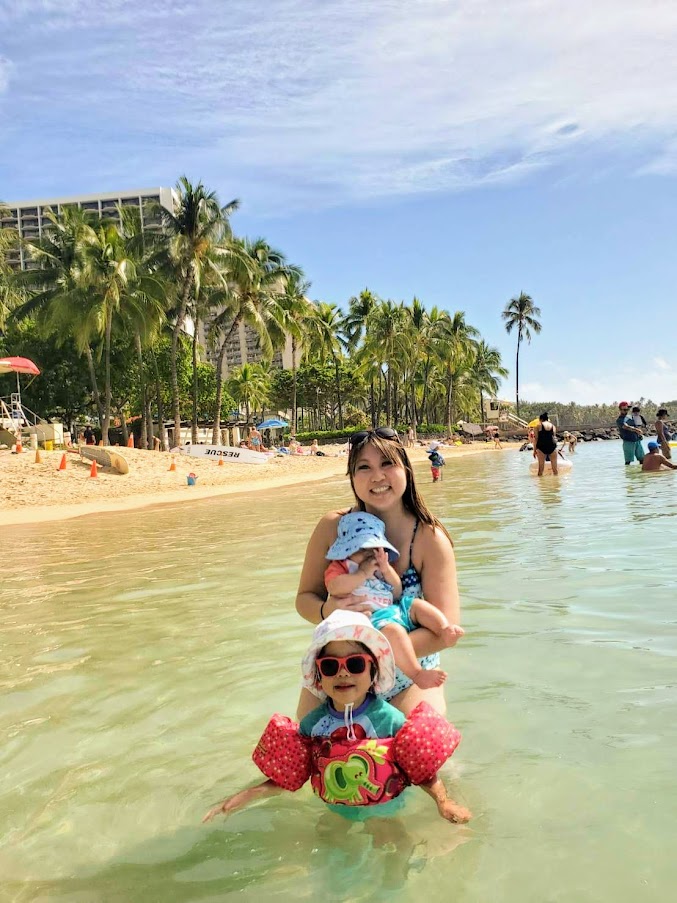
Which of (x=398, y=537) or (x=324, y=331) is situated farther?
(x=324, y=331)

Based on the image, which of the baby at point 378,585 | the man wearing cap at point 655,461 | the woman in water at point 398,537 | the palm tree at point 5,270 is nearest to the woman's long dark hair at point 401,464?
the woman in water at point 398,537

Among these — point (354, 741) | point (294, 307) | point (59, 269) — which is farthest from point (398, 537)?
point (294, 307)

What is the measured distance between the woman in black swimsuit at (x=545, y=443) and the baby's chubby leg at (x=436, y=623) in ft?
51.0

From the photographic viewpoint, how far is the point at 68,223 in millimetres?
37844

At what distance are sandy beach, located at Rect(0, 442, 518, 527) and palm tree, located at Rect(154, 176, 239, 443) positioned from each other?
9.16 m

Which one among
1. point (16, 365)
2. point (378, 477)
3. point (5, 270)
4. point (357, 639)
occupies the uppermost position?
point (5, 270)

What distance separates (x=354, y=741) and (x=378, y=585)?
0.57 metres

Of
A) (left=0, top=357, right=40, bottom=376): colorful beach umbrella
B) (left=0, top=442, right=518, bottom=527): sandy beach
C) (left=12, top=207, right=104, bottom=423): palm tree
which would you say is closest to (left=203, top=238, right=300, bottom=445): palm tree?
Result: (left=12, top=207, right=104, bottom=423): palm tree

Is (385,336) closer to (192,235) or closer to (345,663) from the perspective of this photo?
(192,235)

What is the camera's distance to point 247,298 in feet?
136

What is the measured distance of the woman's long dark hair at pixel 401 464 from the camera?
123 inches

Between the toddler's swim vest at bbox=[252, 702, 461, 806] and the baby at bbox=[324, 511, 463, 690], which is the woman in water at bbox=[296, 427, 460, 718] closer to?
the baby at bbox=[324, 511, 463, 690]

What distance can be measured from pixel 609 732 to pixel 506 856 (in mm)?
1103

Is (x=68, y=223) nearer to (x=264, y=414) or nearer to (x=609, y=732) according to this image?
(x=609, y=732)
